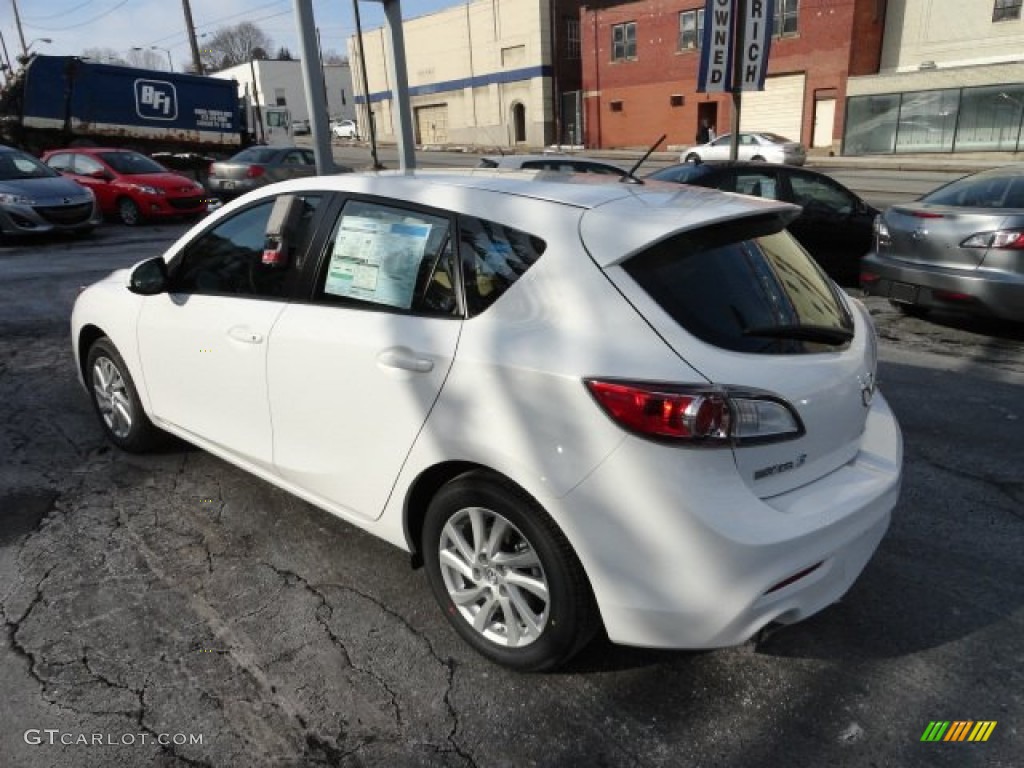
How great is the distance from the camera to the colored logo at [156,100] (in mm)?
21547

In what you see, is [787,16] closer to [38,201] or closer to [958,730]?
[38,201]

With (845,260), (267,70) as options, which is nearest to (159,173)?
(845,260)

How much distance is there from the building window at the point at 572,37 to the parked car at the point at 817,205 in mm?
42491

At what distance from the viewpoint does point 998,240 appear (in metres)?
5.84

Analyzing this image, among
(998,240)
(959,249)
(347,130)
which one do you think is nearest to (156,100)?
(959,249)

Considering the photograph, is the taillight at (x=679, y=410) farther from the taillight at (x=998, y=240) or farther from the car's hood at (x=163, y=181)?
the car's hood at (x=163, y=181)

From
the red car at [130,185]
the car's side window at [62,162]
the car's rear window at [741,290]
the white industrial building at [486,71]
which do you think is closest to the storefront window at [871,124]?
the white industrial building at [486,71]

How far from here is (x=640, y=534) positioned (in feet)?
7.08

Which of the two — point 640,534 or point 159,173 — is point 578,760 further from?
point 159,173

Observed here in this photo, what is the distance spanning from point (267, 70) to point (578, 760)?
73.9 m

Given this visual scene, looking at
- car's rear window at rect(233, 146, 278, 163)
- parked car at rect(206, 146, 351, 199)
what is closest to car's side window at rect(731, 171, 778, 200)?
parked car at rect(206, 146, 351, 199)

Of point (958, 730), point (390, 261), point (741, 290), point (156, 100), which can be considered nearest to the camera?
point (958, 730)

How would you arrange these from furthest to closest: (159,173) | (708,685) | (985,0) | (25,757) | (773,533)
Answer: (985,0) < (159,173) < (708,685) < (25,757) < (773,533)

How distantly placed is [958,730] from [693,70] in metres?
39.3
